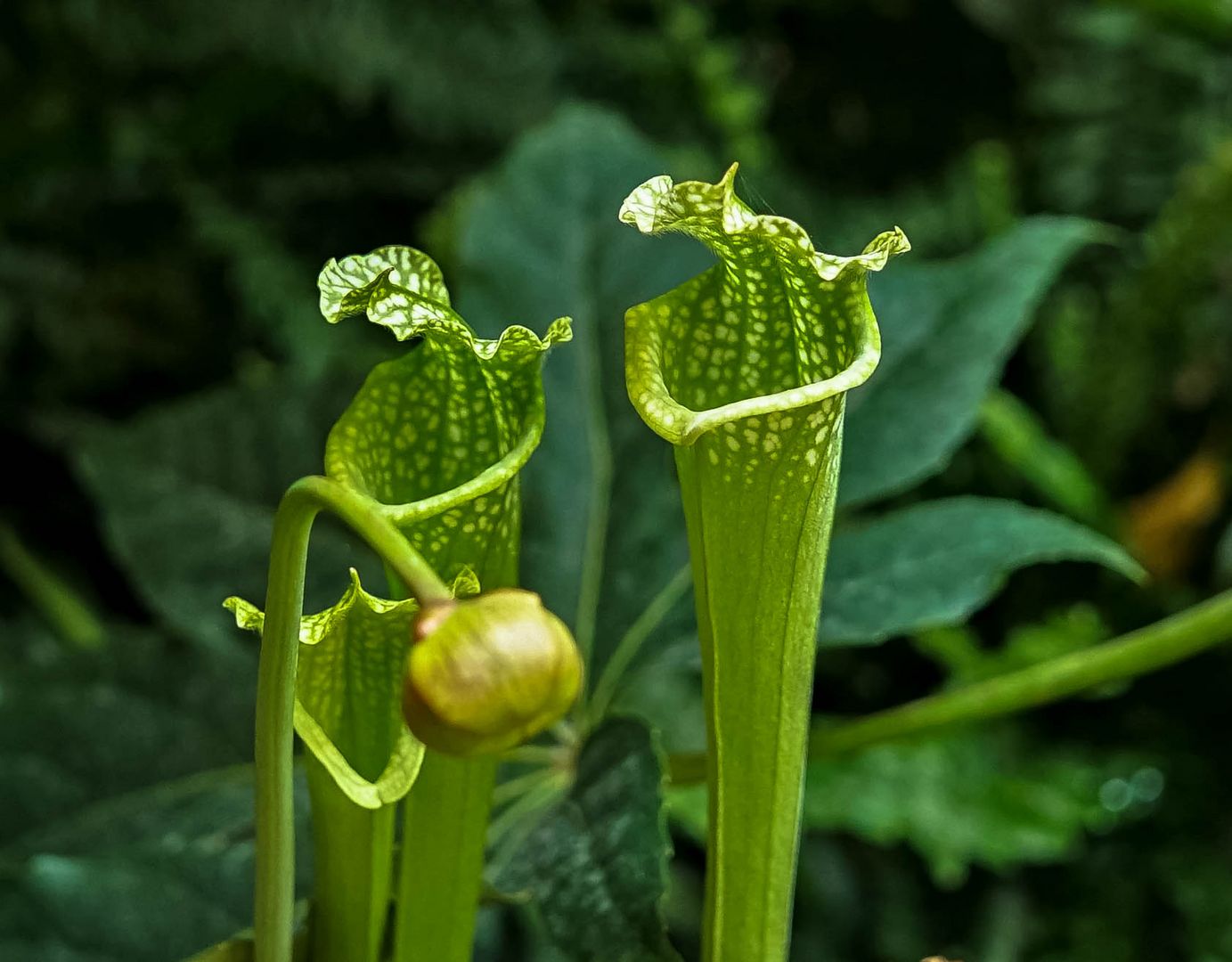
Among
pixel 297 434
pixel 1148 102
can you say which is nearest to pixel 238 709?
pixel 297 434

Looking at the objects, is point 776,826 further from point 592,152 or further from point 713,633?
point 592,152

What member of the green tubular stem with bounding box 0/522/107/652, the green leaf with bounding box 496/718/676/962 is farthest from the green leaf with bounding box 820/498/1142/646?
the green tubular stem with bounding box 0/522/107/652

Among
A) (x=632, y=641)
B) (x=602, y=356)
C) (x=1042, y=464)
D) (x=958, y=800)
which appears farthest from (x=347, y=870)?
(x=1042, y=464)

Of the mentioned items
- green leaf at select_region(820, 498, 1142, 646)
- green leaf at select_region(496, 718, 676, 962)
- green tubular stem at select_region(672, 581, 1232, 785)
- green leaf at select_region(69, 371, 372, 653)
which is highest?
green leaf at select_region(69, 371, 372, 653)

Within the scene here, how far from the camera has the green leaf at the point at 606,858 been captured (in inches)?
16.6

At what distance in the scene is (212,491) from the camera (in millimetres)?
688

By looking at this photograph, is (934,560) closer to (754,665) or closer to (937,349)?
(937,349)

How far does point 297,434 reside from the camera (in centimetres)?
70

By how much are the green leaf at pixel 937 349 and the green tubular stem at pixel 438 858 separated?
12.0 inches

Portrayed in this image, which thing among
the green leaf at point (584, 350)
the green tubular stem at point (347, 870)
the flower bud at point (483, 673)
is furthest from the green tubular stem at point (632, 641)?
the flower bud at point (483, 673)

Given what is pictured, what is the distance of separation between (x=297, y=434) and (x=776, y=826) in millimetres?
421

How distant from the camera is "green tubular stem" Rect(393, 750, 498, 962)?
1.25ft

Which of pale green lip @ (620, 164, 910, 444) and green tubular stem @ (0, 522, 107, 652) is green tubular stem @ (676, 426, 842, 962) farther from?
green tubular stem @ (0, 522, 107, 652)

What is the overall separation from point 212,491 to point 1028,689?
469 millimetres
